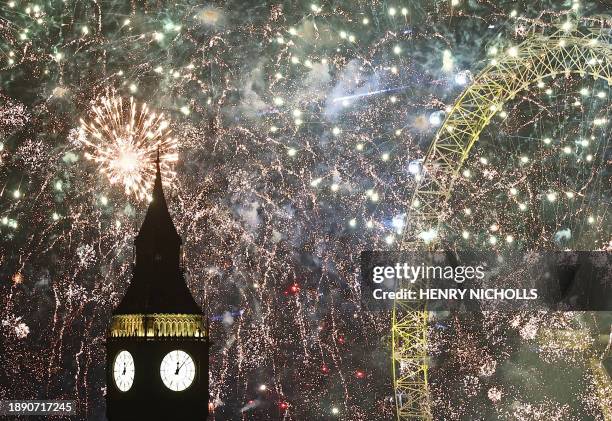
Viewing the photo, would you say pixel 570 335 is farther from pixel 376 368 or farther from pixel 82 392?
pixel 82 392

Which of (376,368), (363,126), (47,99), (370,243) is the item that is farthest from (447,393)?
(47,99)

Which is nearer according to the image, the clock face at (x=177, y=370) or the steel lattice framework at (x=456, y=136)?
the clock face at (x=177, y=370)

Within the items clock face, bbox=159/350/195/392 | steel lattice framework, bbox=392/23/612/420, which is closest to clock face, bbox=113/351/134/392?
clock face, bbox=159/350/195/392

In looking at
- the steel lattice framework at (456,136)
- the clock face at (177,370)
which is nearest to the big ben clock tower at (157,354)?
the clock face at (177,370)

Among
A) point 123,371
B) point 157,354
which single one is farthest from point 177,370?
point 123,371

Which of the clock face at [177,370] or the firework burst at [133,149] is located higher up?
the firework burst at [133,149]

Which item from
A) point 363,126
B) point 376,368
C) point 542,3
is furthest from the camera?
point 376,368

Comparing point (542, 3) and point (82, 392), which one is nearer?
point (542, 3)

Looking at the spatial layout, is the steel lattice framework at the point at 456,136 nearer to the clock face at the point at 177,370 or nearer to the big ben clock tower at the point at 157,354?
the big ben clock tower at the point at 157,354

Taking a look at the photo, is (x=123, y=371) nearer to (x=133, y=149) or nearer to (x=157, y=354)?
(x=157, y=354)
